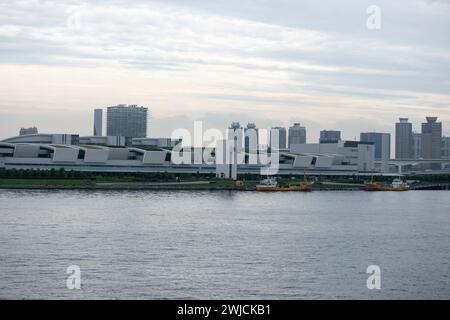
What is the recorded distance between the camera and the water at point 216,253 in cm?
1472

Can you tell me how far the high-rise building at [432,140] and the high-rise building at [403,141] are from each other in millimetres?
3220

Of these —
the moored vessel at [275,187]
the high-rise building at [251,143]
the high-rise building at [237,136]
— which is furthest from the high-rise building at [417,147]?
the moored vessel at [275,187]

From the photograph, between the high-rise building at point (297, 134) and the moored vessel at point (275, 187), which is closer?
the moored vessel at point (275, 187)

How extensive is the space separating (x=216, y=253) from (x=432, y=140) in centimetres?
13161

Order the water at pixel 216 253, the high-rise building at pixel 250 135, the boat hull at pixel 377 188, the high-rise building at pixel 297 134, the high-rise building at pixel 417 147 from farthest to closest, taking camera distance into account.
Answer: the high-rise building at pixel 417 147
the high-rise building at pixel 297 134
the high-rise building at pixel 250 135
the boat hull at pixel 377 188
the water at pixel 216 253

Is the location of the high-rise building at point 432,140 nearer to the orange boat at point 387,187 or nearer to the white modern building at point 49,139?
the orange boat at point 387,187

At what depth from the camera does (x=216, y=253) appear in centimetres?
1923

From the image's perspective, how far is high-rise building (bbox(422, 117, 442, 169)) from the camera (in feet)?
472

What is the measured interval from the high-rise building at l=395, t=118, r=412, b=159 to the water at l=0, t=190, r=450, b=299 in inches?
4657

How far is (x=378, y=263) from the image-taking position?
18.3m

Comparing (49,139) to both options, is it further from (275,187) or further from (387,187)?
(387,187)

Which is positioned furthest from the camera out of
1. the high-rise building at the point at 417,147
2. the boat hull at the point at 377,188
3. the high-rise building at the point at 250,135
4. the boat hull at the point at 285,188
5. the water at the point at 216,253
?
the high-rise building at the point at 417,147

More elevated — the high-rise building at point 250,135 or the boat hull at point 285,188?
the high-rise building at point 250,135
